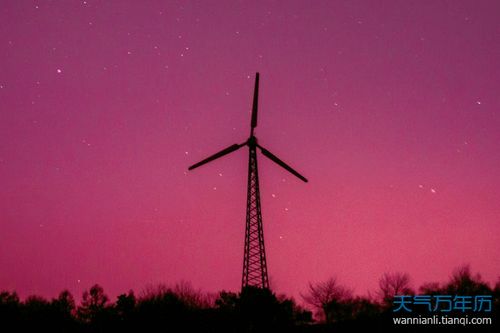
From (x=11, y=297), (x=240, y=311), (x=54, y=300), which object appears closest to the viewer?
(x=240, y=311)

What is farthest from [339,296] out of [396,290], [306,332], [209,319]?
[306,332]

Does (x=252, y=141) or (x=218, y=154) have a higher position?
(x=252, y=141)

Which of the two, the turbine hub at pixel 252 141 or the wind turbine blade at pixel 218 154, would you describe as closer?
the turbine hub at pixel 252 141

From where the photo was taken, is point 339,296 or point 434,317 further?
point 339,296

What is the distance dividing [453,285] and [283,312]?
60.7 m

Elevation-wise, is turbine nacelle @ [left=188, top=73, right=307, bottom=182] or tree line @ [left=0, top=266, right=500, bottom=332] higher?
turbine nacelle @ [left=188, top=73, right=307, bottom=182]

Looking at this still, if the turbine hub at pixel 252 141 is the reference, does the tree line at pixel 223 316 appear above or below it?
below

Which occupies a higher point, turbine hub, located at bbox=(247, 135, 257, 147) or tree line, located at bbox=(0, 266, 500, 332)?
turbine hub, located at bbox=(247, 135, 257, 147)

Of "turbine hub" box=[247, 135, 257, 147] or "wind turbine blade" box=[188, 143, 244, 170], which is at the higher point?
"turbine hub" box=[247, 135, 257, 147]

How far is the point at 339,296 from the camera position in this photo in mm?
106250

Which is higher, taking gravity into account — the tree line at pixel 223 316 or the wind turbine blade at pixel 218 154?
the wind turbine blade at pixel 218 154

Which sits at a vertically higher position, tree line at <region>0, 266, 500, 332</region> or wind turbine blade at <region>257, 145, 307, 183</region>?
wind turbine blade at <region>257, 145, 307, 183</region>

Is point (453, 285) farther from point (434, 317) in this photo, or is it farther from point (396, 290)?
point (434, 317)

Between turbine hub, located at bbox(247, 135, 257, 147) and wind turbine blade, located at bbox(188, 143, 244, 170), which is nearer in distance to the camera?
turbine hub, located at bbox(247, 135, 257, 147)
